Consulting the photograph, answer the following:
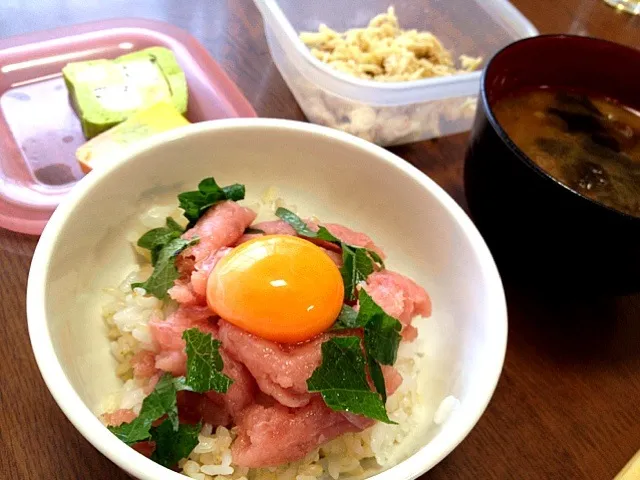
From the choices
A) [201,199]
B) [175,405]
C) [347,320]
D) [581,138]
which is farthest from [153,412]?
[581,138]

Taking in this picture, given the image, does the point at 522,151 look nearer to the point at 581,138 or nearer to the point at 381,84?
the point at 581,138

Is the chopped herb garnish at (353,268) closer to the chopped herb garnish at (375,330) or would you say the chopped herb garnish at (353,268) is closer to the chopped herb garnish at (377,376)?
the chopped herb garnish at (375,330)

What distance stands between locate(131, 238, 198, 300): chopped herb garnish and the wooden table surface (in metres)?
0.31

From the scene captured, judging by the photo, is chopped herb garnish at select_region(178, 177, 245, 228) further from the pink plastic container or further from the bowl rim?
the bowl rim

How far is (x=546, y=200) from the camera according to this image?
1.34m

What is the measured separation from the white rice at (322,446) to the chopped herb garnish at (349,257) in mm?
212

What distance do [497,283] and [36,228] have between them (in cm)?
116

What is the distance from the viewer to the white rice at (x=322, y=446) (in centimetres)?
113

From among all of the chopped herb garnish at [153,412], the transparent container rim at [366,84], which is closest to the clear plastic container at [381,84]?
the transparent container rim at [366,84]

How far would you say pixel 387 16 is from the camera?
7.67ft

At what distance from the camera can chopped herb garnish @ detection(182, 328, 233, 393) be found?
1.11 meters

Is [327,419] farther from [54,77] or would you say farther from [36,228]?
[54,77]

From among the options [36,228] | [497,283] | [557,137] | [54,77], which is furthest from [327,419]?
[54,77]

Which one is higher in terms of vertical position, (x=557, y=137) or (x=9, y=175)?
(x=557, y=137)
